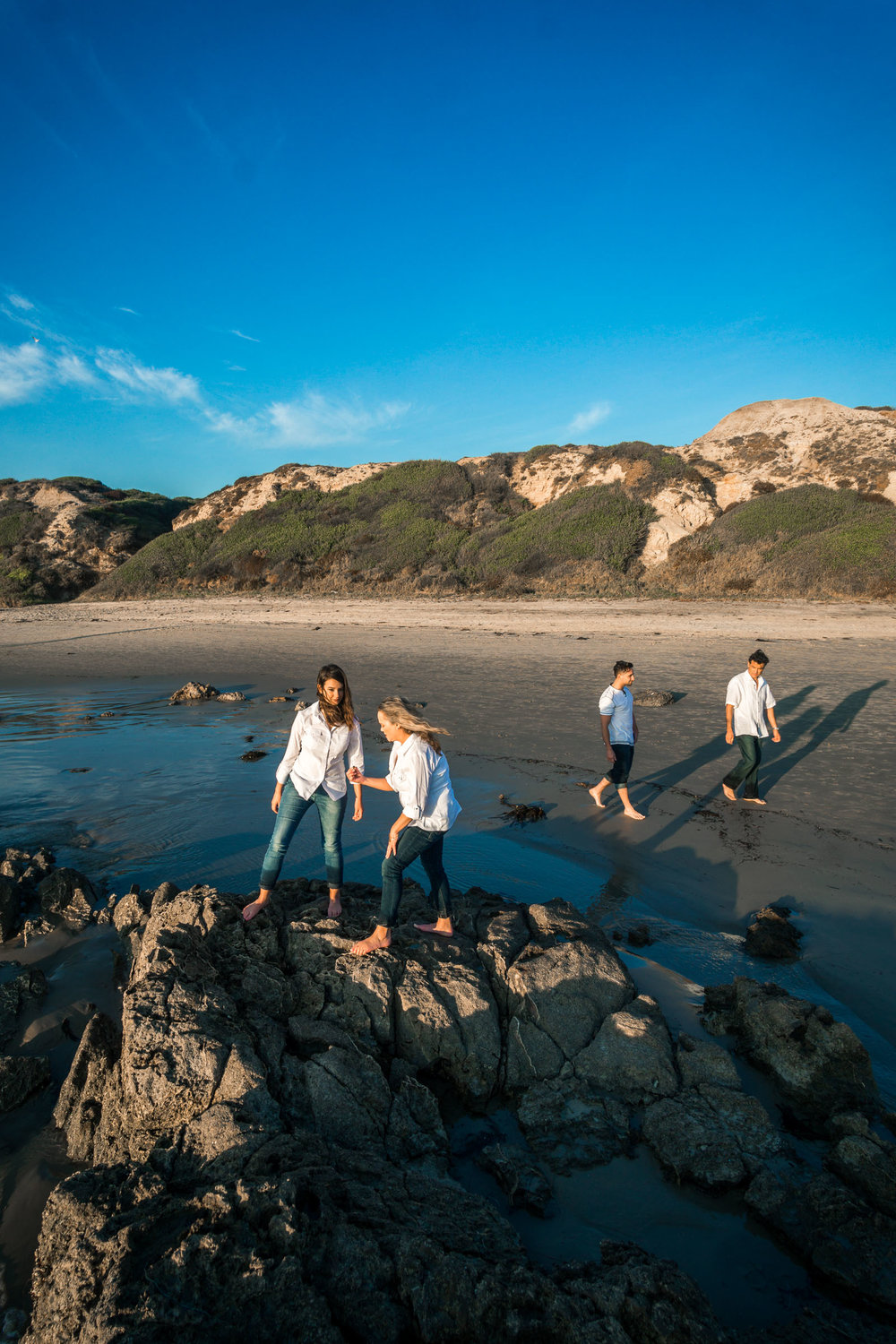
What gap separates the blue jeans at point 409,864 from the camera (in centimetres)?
436

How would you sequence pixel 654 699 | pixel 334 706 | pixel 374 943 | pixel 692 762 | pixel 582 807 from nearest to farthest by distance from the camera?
1. pixel 374 943
2. pixel 334 706
3. pixel 582 807
4. pixel 692 762
5. pixel 654 699

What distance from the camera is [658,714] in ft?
36.9

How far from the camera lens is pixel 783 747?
31.9ft

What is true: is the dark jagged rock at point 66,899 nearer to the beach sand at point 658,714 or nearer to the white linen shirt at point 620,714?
the beach sand at point 658,714

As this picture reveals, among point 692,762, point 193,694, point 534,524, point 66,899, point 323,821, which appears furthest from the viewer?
point 534,524

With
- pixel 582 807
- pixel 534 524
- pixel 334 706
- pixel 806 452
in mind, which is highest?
pixel 806 452

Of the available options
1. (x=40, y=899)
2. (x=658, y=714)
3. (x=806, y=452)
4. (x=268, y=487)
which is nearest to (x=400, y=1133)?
(x=40, y=899)

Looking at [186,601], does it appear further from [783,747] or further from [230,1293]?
[230,1293]

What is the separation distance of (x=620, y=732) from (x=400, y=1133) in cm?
504

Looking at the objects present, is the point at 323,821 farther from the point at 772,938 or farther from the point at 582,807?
the point at 582,807

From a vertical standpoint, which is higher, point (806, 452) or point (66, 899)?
point (806, 452)

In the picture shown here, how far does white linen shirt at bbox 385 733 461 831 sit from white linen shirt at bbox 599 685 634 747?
139 inches

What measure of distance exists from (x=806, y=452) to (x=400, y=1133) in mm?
39258

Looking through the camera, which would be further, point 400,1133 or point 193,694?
point 193,694
